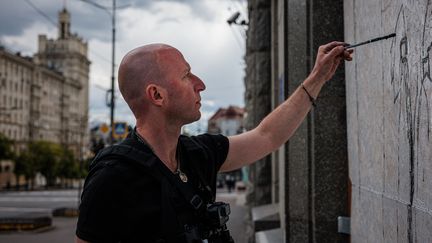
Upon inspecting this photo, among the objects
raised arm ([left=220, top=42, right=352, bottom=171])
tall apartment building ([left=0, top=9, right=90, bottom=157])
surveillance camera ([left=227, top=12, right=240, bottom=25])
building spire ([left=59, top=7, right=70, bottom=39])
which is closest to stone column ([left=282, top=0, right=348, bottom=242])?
raised arm ([left=220, top=42, right=352, bottom=171])

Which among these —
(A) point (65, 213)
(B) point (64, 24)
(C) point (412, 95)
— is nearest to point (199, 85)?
(C) point (412, 95)

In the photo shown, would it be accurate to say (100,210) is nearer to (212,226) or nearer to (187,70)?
(212,226)

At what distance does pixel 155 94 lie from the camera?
2061 millimetres

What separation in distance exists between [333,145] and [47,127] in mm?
104002

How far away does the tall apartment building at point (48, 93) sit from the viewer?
278ft

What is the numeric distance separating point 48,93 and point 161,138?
4239 inches

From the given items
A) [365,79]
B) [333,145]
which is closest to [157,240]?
[365,79]

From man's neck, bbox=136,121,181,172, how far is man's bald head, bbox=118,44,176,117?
0.38 feet

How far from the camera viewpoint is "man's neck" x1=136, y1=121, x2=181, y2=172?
212cm

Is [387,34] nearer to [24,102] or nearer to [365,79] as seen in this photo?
[365,79]

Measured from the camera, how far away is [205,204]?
2.06 metres

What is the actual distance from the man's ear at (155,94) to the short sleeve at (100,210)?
0.34 m

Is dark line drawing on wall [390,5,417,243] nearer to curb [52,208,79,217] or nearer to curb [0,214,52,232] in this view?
curb [0,214,52,232]

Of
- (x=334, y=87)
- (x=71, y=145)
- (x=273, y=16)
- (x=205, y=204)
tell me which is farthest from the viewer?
(x=71, y=145)
